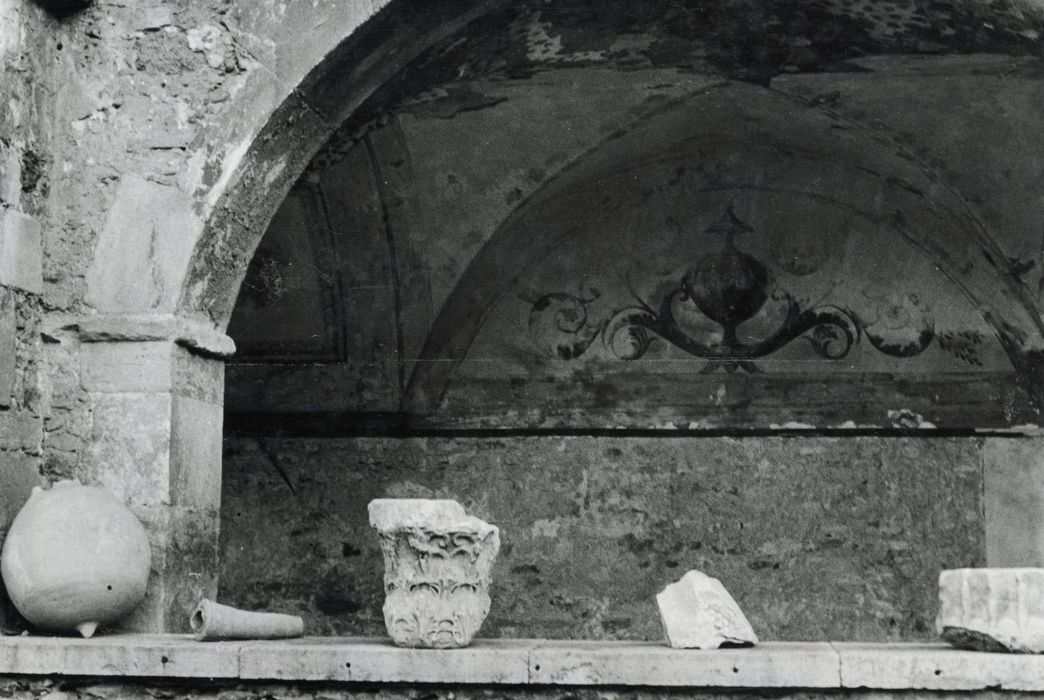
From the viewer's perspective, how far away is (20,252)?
520 cm

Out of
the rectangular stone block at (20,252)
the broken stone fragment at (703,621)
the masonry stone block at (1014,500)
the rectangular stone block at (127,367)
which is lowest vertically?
the broken stone fragment at (703,621)

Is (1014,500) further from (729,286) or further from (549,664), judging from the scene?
(549,664)

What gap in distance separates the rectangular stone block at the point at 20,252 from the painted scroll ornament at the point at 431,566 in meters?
1.56

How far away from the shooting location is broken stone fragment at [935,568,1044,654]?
4.28 m

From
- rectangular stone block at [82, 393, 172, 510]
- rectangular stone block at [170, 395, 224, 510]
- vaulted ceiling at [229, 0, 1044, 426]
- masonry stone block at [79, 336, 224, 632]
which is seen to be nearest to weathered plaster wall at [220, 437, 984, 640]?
vaulted ceiling at [229, 0, 1044, 426]

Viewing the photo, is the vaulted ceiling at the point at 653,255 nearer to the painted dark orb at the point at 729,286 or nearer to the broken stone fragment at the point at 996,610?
the painted dark orb at the point at 729,286

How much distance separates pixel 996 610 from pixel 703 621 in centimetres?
85

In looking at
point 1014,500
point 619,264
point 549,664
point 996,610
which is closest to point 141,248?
point 549,664

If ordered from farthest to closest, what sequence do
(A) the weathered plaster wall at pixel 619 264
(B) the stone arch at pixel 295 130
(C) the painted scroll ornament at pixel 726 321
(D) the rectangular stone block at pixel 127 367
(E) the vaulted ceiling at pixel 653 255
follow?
(C) the painted scroll ornament at pixel 726 321 < (A) the weathered plaster wall at pixel 619 264 < (E) the vaulted ceiling at pixel 653 255 < (B) the stone arch at pixel 295 130 < (D) the rectangular stone block at pixel 127 367

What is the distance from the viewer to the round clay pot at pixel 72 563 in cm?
471

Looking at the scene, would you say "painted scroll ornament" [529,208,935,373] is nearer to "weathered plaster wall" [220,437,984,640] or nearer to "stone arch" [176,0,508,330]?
"weathered plaster wall" [220,437,984,640]

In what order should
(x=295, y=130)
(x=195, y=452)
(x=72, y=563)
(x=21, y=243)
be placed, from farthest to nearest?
(x=295, y=130), (x=195, y=452), (x=21, y=243), (x=72, y=563)

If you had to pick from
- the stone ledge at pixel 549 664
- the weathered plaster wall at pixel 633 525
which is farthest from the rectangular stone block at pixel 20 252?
the weathered plaster wall at pixel 633 525

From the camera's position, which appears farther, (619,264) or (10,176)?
(619,264)
